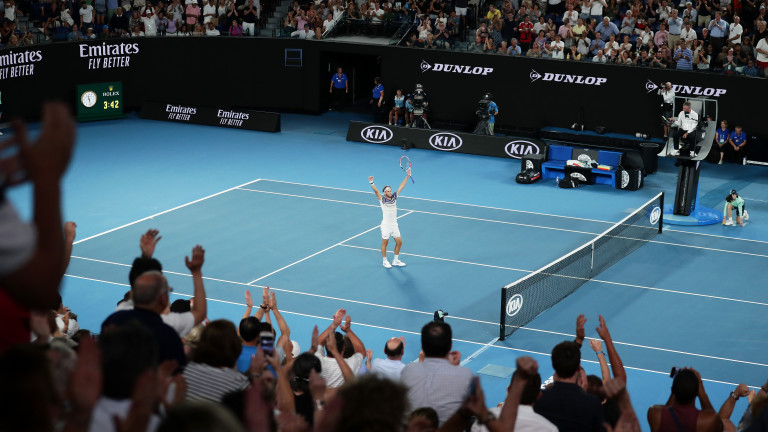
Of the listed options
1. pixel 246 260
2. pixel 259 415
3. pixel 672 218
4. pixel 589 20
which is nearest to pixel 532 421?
pixel 259 415

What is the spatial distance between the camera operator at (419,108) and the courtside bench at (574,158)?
234 inches

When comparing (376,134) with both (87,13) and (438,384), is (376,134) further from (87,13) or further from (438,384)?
(438,384)

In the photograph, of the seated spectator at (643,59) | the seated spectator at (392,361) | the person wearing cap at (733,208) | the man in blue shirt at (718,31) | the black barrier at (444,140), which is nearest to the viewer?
the seated spectator at (392,361)

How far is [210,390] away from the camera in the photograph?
656 cm

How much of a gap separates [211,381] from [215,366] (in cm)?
26

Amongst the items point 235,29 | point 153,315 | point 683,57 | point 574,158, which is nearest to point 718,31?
point 683,57

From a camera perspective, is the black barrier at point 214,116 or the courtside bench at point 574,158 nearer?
the courtside bench at point 574,158

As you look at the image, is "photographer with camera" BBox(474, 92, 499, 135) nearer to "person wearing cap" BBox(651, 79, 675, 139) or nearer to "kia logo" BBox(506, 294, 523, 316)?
"person wearing cap" BBox(651, 79, 675, 139)

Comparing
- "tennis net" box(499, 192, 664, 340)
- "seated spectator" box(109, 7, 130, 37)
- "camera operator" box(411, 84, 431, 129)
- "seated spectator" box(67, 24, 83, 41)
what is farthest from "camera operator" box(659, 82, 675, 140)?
"seated spectator" box(67, 24, 83, 41)

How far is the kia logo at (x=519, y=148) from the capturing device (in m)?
35.0

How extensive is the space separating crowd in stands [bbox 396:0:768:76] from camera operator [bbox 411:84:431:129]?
8.87 feet

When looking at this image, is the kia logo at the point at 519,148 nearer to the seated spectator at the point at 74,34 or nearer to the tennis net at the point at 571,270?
→ the tennis net at the point at 571,270

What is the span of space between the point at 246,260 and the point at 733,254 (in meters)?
11.9

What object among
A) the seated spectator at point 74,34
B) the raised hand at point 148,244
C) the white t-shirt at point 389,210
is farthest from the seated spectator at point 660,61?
the raised hand at point 148,244
